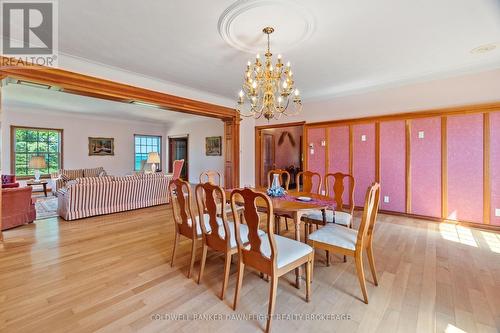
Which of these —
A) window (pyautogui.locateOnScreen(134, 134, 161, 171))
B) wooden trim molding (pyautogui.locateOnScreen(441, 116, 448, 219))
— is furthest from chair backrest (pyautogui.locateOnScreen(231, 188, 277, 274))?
window (pyautogui.locateOnScreen(134, 134, 161, 171))

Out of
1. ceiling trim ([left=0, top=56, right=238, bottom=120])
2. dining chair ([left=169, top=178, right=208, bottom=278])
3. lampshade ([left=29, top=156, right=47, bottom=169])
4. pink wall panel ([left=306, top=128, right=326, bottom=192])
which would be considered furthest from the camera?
lampshade ([left=29, top=156, right=47, bottom=169])

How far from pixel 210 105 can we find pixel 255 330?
184 inches

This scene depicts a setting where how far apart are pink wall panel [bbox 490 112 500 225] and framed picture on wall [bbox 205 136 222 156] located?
22.6 feet

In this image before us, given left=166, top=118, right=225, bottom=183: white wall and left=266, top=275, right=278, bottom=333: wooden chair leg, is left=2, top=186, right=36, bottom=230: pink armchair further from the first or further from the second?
left=166, top=118, right=225, bottom=183: white wall

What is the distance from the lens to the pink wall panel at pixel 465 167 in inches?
146

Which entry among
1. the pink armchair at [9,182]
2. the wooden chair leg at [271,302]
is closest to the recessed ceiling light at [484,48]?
the wooden chair leg at [271,302]

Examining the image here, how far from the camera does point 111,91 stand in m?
3.74

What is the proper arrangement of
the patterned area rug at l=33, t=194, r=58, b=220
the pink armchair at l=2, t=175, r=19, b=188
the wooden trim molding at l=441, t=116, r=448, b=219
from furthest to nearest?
the pink armchair at l=2, t=175, r=19, b=188
the patterned area rug at l=33, t=194, r=58, b=220
the wooden trim molding at l=441, t=116, r=448, b=219

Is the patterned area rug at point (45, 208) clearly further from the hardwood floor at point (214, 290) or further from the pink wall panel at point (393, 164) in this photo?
the pink wall panel at point (393, 164)

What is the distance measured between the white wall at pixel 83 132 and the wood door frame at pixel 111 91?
523 centimetres

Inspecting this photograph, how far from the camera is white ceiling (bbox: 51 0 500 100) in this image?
2.25 m

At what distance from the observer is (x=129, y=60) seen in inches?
137

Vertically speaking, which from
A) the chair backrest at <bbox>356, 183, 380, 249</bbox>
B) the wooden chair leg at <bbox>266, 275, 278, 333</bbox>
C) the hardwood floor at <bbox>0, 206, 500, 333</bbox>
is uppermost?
the chair backrest at <bbox>356, 183, 380, 249</bbox>

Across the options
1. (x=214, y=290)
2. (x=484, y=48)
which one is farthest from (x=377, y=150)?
(x=214, y=290)
